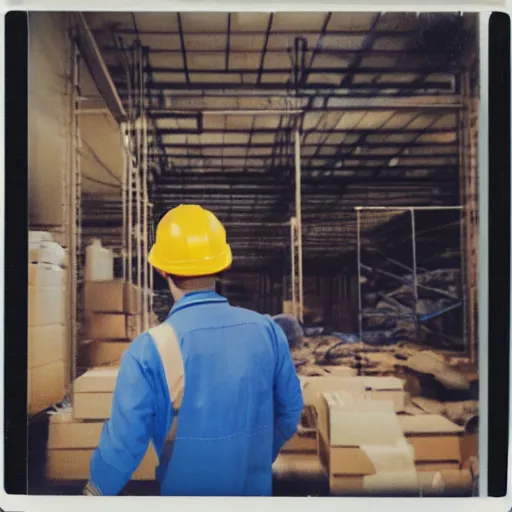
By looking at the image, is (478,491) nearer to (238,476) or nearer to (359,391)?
(359,391)

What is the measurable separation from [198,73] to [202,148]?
14.0 inches

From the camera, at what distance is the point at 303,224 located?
117 inches

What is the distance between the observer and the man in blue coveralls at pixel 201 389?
9.57 ft

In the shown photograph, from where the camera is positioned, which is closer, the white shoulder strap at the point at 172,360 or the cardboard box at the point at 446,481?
the white shoulder strap at the point at 172,360

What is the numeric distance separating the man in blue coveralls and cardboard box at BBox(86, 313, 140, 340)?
5 centimetres

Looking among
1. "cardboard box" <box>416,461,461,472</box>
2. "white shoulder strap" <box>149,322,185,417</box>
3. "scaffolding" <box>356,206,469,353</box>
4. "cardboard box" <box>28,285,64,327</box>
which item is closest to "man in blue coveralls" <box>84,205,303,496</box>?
"white shoulder strap" <box>149,322,185,417</box>

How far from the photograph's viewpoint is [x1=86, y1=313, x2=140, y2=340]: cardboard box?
2.96 metres

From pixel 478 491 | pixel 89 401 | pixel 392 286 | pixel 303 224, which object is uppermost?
pixel 303 224

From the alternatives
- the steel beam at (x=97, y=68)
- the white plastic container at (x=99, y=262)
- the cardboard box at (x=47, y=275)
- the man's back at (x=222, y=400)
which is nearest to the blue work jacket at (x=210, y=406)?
the man's back at (x=222, y=400)

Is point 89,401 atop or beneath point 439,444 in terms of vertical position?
atop

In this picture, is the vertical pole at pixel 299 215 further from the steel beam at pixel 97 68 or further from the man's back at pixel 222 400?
the steel beam at pixel 97 68

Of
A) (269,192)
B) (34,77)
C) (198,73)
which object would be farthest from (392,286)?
(34,77)

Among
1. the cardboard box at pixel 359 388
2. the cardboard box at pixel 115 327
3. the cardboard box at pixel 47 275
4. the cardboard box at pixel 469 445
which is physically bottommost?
the cardboard box at pixel 469 445

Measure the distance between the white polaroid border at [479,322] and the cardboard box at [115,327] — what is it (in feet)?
1.51
